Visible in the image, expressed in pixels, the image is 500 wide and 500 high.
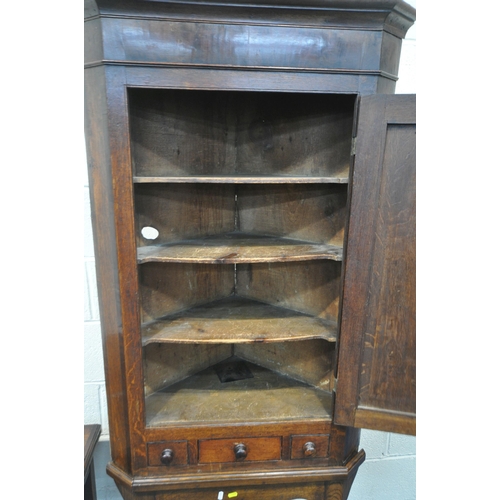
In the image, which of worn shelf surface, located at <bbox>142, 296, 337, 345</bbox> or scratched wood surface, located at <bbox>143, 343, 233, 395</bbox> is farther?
scratched wood surface, located at <bbox>143, 343, 233, 395</bbox>

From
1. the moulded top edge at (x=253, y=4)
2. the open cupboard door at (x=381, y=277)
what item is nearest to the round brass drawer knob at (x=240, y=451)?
the open cupboard door at (x=381, y=277)

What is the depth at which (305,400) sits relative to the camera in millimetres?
1174

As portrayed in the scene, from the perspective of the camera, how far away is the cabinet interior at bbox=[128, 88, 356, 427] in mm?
1073

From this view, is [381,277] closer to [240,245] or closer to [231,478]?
[240,245]

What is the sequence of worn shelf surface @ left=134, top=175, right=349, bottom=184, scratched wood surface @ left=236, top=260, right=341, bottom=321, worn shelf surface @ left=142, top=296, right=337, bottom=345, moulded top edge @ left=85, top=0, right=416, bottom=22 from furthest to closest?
scratched wood surface @ left=236, top=260, right=341, bottom=321
worn shelf surface @ left=142, top=296, right=337, bottom=345
worn shelf surface @ left=134, top=175, right=349, bottom=184
moulded top edge @ left=85, top=0, right=416, bottom=22

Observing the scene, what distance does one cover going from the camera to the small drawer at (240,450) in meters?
1.08

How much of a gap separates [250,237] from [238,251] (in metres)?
0.20

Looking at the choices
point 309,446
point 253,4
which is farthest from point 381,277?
point 253,4

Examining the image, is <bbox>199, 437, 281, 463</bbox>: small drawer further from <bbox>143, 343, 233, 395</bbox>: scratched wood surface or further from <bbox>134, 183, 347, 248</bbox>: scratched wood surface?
<bbox>134, 183, 347, 248</bbox>: scratched wood surface

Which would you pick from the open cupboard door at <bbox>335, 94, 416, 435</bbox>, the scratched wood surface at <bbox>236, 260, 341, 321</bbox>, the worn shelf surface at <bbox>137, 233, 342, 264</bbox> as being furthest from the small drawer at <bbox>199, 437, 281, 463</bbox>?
the worn shelf surface at <bbox>137, 233, 342, 264</bbox>

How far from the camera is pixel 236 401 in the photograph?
117 centimetres

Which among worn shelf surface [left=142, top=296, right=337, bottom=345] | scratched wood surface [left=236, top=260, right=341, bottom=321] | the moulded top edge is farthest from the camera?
scratched wood surface [left=236, top=260, right=341, bottom=321]

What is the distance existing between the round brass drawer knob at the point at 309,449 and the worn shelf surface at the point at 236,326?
1.05 ft

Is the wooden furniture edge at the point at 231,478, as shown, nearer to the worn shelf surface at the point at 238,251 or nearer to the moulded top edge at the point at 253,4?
the worn shelf surface at the point at 238,251
